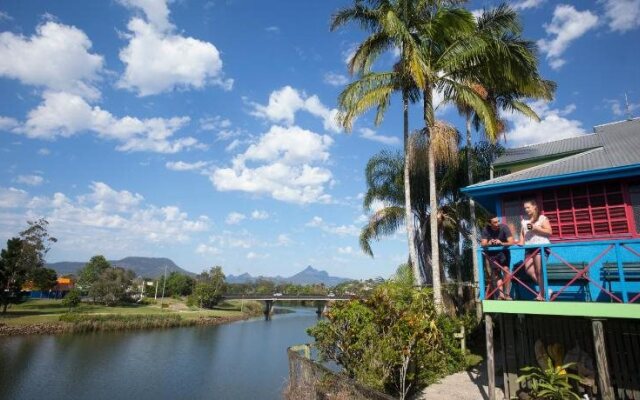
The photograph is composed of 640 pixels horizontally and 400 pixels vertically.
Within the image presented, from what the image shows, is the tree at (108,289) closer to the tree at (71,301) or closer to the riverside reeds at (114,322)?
the tree at (71,301)

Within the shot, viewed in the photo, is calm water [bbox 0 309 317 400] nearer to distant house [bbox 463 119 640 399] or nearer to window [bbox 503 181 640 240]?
distant house [bbox 463 119 640 399]

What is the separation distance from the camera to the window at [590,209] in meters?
9.63

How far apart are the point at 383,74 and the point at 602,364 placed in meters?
12.5

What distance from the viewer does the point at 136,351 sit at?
35.7 meters

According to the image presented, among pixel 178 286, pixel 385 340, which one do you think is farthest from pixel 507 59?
pixel 178 286

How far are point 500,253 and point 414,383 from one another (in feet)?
17.3

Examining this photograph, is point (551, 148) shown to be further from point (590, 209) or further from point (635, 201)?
point (635, 201)

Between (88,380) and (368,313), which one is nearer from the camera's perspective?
(368,313)

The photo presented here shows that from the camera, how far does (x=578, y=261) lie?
9.73 metres

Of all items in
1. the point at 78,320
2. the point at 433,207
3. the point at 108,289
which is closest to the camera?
the point at 433,207

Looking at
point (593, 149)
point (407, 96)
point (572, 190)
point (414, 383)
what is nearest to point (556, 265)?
point (572, 190)

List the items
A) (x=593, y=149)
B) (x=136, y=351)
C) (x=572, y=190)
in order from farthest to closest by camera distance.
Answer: (x=136, y=351) → (x=593, y=149) → (x=572, y=190)

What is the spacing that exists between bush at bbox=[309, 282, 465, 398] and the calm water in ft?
29.1

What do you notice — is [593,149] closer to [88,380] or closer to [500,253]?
[500,253]
